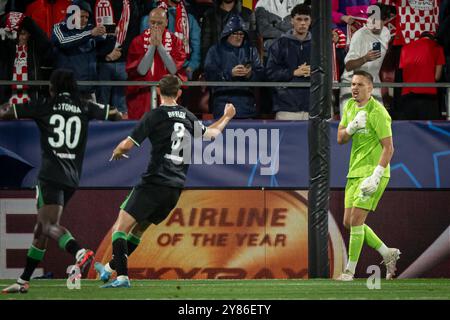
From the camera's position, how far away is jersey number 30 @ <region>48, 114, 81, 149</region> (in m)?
11.3

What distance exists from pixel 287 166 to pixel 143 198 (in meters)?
4.41

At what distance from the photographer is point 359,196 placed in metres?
13.0

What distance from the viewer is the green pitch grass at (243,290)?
10.9m

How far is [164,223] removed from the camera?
15.4 m

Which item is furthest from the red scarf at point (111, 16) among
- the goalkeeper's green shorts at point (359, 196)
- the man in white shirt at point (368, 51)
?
the goalkeeper's green shorts at point (359, 196)

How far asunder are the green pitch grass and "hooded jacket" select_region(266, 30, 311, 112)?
3.10m

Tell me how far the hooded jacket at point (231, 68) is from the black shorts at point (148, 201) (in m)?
3.62

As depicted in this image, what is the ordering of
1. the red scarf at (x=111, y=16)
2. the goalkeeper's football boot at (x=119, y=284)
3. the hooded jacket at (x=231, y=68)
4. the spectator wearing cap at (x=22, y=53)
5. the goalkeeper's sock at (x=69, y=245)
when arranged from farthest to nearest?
the red scarf at (x=111, y=16), the hooded jacket at (x=231, y=68), the spectator wearing cap at (x=22, y=53), the goalkeeper's football boot at (x=119, y=284), the goalkeeper's sock at (x=69, y=245)

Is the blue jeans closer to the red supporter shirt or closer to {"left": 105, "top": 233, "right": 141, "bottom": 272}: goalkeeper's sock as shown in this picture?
{"left": 105, "top": 233, "right": 141, "bottom": 272}: goalkeeper's sock

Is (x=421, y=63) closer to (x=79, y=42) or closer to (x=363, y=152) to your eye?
(x=363, y=152)

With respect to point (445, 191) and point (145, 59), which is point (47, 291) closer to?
point (145, 59)

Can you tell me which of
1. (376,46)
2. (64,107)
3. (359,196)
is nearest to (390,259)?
(359,196)

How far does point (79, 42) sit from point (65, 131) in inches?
160

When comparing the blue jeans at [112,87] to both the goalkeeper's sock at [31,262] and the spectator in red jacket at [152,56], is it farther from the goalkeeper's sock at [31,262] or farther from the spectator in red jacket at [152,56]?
the goalkeeper's sock at [31,262]
